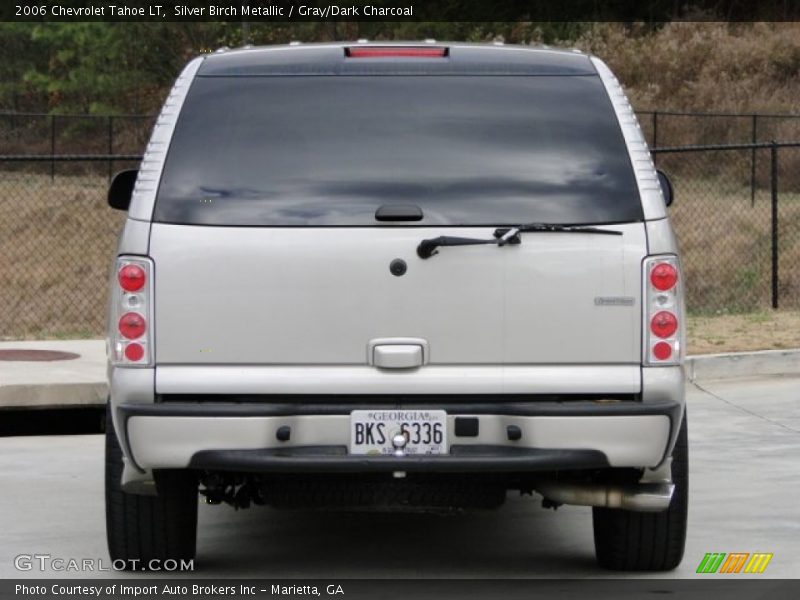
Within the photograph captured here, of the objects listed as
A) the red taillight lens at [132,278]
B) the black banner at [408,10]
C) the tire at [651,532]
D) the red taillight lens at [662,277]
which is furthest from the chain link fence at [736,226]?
the red taillight lens at [132,278]

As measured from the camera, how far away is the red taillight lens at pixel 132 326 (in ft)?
20.7

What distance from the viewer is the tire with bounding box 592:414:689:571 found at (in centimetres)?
696

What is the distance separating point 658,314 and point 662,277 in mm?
132

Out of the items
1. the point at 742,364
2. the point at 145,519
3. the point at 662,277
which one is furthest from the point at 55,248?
the point at 662,277

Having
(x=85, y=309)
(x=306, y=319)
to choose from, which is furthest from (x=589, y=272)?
(x=85, y=309)

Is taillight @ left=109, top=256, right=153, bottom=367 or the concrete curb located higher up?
taillight @ left=109, top=256, right=153, bottom=367

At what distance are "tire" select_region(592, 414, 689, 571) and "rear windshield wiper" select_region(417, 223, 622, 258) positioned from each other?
1.05 meters

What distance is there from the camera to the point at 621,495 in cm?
658

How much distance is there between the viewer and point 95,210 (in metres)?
34.3

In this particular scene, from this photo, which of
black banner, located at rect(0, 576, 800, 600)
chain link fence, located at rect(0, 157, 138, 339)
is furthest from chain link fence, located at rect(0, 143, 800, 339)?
black banner, located at rect(0, 576, 800, 600)

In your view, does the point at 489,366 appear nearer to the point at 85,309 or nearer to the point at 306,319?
the point at 306,319

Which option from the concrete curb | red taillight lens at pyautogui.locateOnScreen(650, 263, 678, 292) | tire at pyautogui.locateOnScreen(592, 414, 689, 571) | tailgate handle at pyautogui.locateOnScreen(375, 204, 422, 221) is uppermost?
tailgate handle at pyautogui.locateOnScreen(375, 204, 422, 221)
